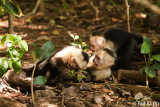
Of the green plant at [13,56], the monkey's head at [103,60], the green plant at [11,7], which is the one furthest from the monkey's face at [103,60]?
the green plant at [11,7]

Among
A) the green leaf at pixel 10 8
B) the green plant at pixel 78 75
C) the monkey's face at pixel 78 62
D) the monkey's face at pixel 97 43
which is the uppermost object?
the green leaf at pixel 10 8

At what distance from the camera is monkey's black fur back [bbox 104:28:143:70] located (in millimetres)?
4340

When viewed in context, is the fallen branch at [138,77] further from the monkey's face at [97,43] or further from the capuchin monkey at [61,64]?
the monkey's face at [97,43]

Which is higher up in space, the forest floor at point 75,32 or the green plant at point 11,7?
the green plant at point 11,7

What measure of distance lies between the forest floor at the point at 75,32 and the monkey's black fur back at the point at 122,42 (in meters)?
0.60

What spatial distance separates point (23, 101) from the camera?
2707 mm

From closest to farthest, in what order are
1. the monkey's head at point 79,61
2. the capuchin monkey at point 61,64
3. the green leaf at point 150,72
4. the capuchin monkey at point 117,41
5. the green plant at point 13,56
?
the green plant at point 13,56
the green leaf at point 150,72
the capuchin monkey at point 61,64
the monkey's head at point 79,61
the capuchin monkey at point 117,41

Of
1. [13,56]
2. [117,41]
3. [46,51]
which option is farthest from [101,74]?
[13,56]

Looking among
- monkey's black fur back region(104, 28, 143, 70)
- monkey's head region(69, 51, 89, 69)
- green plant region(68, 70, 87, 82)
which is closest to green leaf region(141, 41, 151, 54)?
green plant region(68, 70, 87, 82)

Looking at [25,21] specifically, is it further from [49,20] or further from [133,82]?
[133,82]

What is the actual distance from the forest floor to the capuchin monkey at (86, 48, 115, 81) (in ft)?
0.88

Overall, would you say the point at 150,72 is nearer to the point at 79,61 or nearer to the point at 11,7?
the point at 79,61

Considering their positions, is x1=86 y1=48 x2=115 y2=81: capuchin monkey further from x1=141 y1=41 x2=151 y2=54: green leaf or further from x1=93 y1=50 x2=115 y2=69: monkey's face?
x1=141 y1=41 x2=151 y2=54: green leaf

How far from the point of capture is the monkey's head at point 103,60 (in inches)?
152
